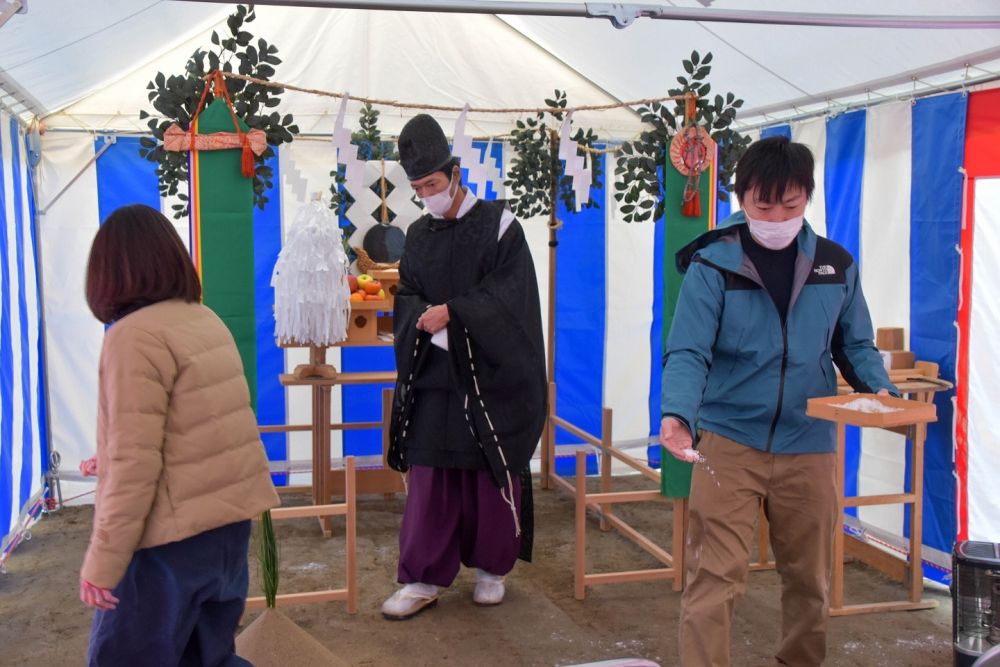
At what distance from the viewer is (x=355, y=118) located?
5012 mm

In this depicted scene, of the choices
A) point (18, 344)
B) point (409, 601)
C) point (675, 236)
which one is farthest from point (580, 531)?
point (18, 344)

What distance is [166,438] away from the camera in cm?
188

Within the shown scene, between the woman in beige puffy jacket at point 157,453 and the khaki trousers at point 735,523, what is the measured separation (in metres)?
1.09

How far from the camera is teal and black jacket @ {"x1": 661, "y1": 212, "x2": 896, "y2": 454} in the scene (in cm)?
225

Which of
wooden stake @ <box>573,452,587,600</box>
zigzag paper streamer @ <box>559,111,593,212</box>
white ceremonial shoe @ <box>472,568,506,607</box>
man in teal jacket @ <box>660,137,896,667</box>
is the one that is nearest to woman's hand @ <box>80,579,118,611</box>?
man in teal jacket @ <box>660,137,896,667</box>

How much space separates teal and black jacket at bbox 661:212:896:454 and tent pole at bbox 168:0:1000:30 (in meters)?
0.75

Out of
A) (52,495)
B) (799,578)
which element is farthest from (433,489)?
(52,495)

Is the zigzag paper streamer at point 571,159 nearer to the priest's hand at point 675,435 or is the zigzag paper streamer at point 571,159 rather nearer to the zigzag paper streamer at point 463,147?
the zigzag paper streamer at point 463,147

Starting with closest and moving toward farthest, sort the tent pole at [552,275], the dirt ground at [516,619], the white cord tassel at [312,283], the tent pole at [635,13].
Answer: the tent pole at [635,13] < the dirt ground at [516,619] < the white cord tassel at [312,283] < the tent pole at [552,275]

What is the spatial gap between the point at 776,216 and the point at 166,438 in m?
1.49

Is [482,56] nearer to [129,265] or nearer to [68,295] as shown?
[68,295]

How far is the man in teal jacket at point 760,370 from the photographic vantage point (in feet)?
7.35

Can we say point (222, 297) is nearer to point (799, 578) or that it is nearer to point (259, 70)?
point (259, 70)

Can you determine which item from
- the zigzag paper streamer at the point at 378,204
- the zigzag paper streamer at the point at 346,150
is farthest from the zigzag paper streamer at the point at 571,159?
the zigzag paper streamer at the point at 378,204
